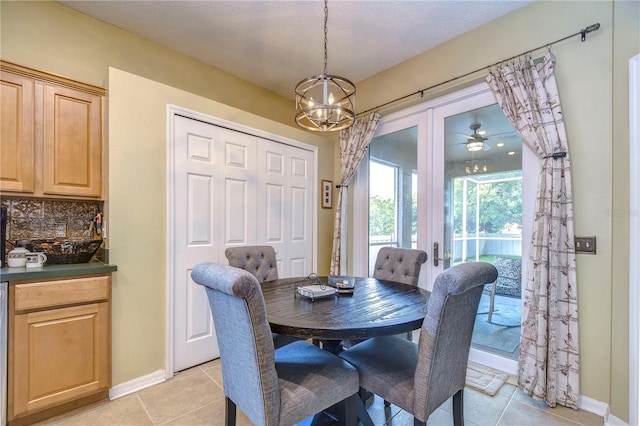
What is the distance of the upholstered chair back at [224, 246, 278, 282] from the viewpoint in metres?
2.27

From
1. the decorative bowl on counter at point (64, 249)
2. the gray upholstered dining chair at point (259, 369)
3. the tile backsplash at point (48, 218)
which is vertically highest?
the tile backsplash at point (48, 218)

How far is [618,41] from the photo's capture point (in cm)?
183

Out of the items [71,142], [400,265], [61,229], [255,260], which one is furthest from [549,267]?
[61,229]

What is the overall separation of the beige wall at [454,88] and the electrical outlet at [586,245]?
0.04 meters

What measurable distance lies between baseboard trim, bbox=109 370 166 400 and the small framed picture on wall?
235 centimetres

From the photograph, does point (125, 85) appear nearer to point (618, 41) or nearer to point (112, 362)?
point (112, 362)

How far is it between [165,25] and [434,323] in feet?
10.3

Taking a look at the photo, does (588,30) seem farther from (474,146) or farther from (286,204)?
(286,204)

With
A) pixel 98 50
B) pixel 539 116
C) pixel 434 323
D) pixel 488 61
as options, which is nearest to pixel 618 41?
pixel 539 116

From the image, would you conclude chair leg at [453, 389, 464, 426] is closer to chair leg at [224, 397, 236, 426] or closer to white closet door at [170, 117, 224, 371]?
chair leg at [224, 397, 236, 426]

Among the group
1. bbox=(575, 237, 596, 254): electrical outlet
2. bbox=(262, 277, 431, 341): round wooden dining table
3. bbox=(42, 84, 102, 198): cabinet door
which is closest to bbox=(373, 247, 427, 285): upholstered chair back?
bbox=(262, 277, 431, 341): round wooden dining table

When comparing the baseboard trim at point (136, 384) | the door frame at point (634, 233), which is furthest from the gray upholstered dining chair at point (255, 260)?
the door frame at point (634, 233)

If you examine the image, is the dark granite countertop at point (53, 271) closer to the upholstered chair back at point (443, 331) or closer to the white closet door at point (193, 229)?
the white closet door at point (193, 229)

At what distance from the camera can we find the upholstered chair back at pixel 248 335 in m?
1.07
